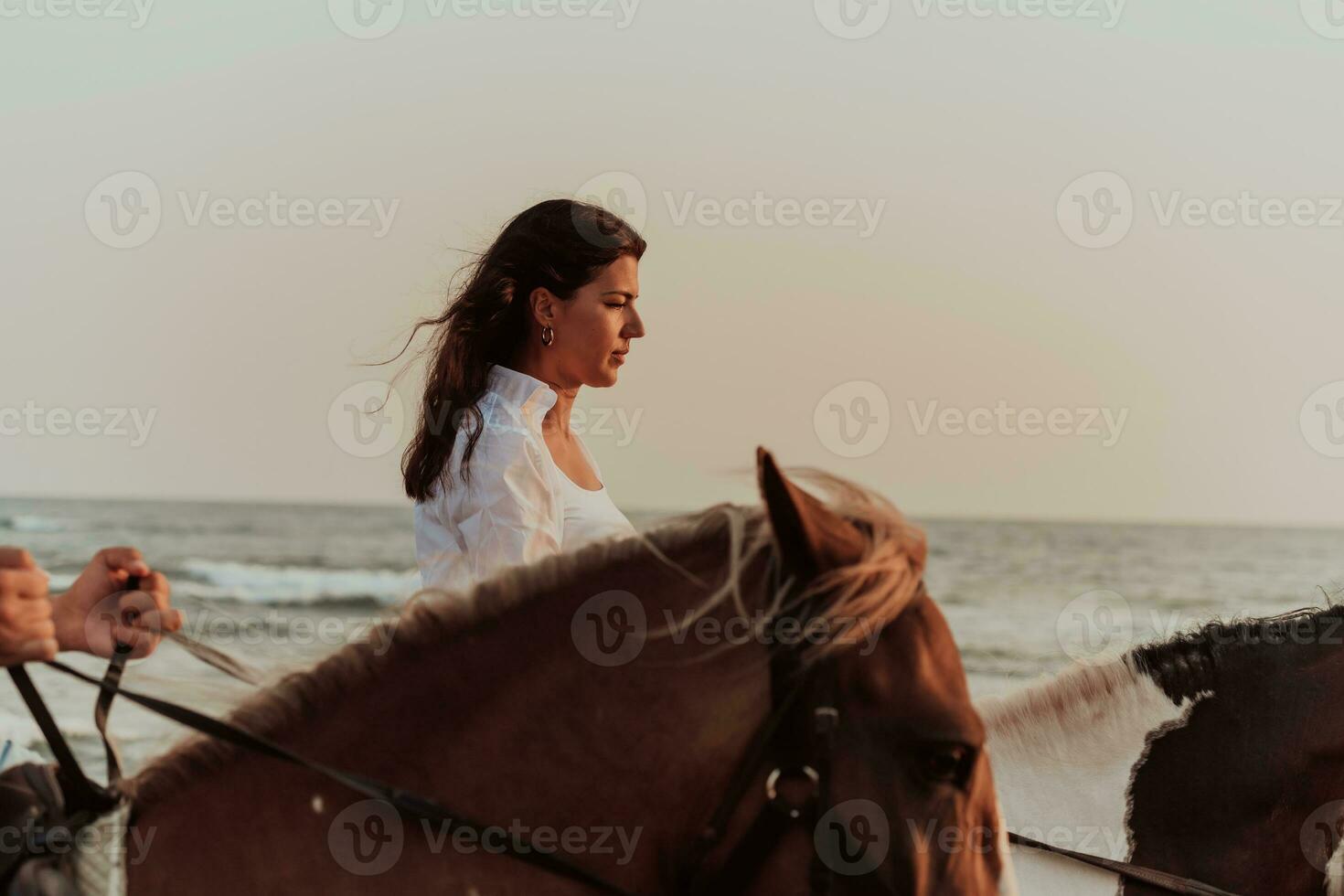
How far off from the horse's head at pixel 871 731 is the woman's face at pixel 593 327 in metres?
2.01

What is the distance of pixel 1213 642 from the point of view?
3.87 m

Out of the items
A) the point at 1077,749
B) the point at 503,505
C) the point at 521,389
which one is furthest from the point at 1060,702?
the point at 521,389

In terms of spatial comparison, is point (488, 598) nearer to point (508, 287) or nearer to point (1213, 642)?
point (508, 287)

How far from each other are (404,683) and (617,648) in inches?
15.2

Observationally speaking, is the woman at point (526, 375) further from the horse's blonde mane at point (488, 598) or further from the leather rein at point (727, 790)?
the leather rein at point (727, 790)

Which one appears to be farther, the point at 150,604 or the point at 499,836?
the point at 150,604

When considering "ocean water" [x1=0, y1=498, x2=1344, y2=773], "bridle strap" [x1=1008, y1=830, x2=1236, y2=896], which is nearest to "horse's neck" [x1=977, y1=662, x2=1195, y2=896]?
"bridle strap" [x1=1008, y1=830, x2=1236, y2=896]

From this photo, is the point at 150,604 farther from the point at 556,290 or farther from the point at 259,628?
the point at 556,290

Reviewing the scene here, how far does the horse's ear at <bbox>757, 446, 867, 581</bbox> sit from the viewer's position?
1967 millimetres

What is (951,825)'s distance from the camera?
6.53ft

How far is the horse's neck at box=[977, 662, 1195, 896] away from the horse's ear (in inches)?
74.0

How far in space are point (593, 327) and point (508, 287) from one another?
313mm

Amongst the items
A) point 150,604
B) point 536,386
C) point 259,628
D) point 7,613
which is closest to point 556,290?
point 536,386

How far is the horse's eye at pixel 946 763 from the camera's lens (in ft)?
6.50
